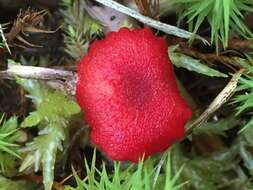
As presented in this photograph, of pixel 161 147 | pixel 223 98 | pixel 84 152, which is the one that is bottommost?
pixel 84 152

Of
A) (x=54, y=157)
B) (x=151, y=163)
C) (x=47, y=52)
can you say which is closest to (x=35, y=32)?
(x=47, y=52)

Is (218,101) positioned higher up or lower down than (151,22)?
lower down

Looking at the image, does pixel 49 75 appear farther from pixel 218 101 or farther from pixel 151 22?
pixel 218 101

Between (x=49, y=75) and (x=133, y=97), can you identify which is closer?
(x=133, y=97)

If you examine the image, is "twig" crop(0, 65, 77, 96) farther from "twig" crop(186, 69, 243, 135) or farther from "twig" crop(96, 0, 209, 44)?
"twig" crop(186, 69, 243, 135)

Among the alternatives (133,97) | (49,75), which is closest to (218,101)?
(133,97)

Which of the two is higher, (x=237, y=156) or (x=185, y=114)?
(x=185, y=114)

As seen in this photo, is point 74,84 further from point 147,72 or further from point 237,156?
point 237,156
